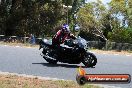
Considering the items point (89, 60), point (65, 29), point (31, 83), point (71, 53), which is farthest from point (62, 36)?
point (31, 83)

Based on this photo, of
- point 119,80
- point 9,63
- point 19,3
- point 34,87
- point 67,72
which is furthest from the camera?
point 19,3

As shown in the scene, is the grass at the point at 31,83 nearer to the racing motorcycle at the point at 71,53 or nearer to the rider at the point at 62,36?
the racing motorcycle at the point at 71,53

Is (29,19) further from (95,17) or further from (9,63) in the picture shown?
(9,63)

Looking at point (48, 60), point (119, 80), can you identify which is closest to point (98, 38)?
point (48, 60)

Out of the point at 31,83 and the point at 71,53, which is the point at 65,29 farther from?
the point at 31,83

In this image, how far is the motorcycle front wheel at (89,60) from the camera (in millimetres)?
16078

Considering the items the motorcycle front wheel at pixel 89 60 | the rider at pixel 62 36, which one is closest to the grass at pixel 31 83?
the motorcycle front wheel at pixel 89 60

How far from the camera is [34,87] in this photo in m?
9.48

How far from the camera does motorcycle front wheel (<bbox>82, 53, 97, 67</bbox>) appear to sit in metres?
16.1

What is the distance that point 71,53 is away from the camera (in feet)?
53.7

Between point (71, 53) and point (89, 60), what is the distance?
77 cm

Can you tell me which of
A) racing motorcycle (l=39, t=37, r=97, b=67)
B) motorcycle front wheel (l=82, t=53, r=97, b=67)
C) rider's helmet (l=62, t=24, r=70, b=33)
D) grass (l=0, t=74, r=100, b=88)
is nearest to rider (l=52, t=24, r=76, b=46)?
rider's helmet (l=62, t=24, r=70, b=33)

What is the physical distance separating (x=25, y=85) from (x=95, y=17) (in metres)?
58.1

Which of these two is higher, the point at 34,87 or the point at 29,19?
the point at 34,87
